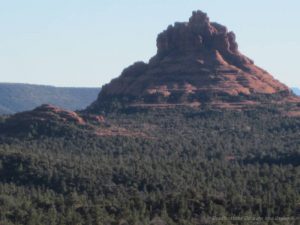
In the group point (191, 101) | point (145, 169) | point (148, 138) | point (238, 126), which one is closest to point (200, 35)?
point (191, 101)

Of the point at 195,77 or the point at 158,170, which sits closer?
the point at 158,170

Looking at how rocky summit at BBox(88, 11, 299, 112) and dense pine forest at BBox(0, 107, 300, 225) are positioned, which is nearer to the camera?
dense pine forest at BBox(0, 107, 300, 225)

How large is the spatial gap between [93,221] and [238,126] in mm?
68706

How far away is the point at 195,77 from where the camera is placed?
160 metres

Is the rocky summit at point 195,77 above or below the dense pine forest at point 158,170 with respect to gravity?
above

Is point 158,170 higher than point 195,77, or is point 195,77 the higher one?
point 195,77

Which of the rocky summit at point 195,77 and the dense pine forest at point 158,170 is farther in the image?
the rocky summit at point 195,77

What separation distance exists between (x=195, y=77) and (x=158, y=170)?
63.6 metres

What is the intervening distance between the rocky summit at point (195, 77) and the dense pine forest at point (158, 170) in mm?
5858

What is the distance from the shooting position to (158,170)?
98.4m

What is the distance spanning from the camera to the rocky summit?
156 m

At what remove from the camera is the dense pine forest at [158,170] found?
76812mm

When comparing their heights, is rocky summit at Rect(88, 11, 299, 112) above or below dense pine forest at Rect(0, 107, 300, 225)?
above

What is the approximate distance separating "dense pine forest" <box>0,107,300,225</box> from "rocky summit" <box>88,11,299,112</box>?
5.86 m
